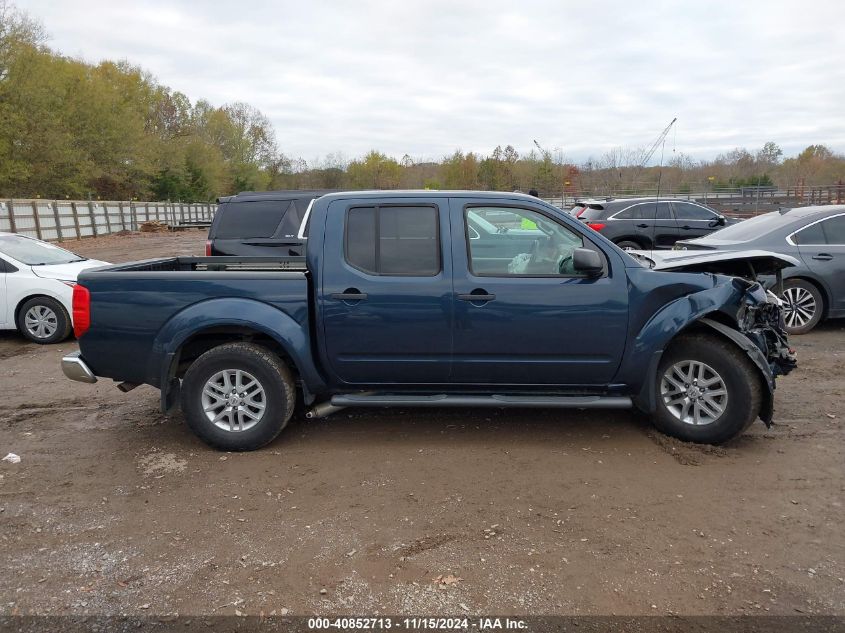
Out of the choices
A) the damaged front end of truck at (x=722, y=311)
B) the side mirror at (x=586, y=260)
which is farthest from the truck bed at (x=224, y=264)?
A: the damaged front end of truck at (x=722, y=311)

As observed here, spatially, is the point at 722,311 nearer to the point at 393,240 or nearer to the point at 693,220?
the point at 393,240

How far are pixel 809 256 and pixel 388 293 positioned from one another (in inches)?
246

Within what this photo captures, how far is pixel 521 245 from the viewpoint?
478 centimetres

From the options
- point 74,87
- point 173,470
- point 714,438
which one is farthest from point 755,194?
point 74,87

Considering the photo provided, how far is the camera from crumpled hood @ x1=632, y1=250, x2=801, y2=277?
4820mm

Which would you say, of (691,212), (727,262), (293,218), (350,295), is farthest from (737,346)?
(691,212)

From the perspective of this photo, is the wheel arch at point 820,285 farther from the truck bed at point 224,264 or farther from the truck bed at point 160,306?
the truck bed at point 160,306

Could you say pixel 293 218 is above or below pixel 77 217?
below

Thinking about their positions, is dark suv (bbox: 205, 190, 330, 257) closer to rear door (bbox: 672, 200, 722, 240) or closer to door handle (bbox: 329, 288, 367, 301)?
door handle (bbox: 329, 288, 367, 301)

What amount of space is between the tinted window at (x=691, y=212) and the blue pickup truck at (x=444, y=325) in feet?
32.9

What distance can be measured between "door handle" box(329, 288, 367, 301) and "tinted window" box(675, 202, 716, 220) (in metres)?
11.4

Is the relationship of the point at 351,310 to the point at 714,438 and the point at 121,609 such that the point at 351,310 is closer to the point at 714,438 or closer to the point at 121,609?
the point at 121,609

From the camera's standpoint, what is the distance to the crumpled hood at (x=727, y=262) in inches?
190

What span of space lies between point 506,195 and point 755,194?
32.2 metres
